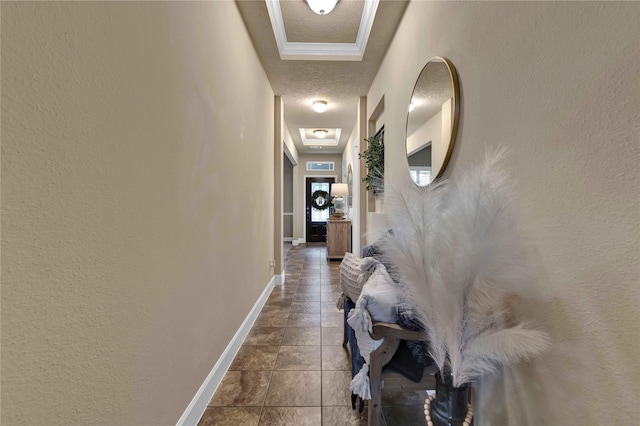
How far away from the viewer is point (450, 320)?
74 cm

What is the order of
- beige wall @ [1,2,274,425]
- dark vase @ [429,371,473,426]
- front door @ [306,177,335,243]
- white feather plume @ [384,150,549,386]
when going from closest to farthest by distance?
beige wall @ [1,2,274,425], white feather plume @ [384,150,549,386], dark vase @ [429,371,473,426], front door @ [306,177,335,243]

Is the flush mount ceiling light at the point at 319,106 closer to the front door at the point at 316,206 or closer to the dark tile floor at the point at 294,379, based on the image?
the dark tile floor at the point at 294,379

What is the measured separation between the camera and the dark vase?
795mm

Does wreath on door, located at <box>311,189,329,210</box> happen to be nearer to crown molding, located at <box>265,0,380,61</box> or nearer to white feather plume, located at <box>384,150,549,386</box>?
crown molding, located at <box>265,0,380,61</box>

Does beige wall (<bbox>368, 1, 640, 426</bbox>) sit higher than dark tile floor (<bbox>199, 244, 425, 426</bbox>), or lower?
higher

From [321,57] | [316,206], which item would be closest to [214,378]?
[321,57]

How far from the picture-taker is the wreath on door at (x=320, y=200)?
27.3ft

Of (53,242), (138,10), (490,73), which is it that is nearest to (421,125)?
(490,73)

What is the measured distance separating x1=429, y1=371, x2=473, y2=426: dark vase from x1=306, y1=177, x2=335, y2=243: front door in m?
7.51

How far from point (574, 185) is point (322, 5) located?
217 cm

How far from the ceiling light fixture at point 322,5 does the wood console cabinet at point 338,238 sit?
3.94 metres

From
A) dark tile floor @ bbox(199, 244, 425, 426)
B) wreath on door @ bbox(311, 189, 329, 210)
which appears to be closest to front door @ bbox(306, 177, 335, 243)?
wreath on door @ bbox(311, 189, 329, 210)

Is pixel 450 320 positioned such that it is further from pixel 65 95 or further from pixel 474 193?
pixel 65 95

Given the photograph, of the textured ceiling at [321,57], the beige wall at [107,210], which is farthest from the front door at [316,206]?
the beige wall at [107,210]
